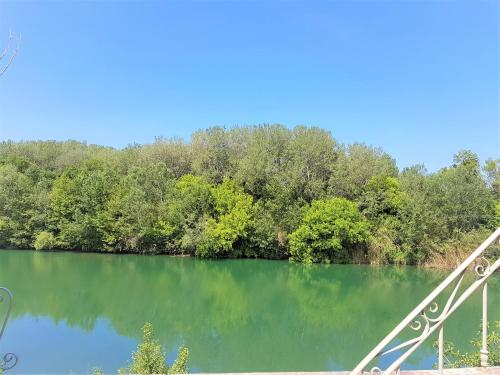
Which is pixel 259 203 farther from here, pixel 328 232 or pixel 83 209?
pixel 83 209

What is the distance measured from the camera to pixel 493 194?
21.9 metres

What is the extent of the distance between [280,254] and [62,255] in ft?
39.0

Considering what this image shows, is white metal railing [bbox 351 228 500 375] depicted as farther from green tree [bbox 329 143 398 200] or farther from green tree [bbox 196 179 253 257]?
green tree [bbox 329 143 398 200]

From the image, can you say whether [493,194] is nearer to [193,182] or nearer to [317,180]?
[317,180]

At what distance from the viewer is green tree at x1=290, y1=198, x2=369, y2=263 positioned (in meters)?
20.3

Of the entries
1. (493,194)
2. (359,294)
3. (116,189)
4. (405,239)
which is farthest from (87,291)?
(493,194)

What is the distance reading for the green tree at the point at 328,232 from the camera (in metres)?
20.3

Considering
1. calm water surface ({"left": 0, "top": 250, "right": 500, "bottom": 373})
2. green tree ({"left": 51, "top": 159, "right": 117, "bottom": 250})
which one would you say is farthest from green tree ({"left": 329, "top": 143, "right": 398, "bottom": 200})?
green tree ({"left": 51, "top": 159, "right": 117, "bottom": 250})

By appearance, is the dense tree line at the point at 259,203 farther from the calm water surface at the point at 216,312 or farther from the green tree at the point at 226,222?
the calm water surface at the point at 216,312

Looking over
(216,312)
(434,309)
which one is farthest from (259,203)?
(434,309)

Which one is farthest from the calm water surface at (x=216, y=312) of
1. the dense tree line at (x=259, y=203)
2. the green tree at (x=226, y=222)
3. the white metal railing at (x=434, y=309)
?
the white metal railing at (x=434, y=309)

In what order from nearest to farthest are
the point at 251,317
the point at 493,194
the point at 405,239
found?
the point at 251,317, the point at 405,239, the point at 493,194

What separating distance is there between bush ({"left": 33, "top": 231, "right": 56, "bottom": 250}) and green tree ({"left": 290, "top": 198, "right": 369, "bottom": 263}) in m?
13.9

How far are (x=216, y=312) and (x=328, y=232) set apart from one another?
31.5 feet
